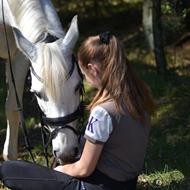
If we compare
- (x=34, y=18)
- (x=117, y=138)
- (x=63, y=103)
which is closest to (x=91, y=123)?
(x=117, y=138)

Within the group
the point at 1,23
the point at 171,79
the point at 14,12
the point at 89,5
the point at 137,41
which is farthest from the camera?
the point at 89,5

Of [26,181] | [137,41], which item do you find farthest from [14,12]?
[137,41]

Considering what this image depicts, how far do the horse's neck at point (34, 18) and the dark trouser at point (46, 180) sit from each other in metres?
0.99

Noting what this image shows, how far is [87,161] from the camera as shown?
3.16m

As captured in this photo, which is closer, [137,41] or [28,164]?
[28,164]

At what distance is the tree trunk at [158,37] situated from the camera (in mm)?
6996

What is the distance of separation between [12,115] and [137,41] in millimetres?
4736

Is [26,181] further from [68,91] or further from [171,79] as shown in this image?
[171,79]

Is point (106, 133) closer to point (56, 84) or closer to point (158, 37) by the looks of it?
point (56, 84)

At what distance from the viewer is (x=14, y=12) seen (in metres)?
4.32

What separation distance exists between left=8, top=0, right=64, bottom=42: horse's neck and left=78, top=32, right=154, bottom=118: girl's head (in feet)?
Answer: 2.80

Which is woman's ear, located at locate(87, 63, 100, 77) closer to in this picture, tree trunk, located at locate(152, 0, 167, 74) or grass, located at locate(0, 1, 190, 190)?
grass, located at locate(0, 1, 190, 190)

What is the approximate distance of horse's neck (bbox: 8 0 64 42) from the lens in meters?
4.04

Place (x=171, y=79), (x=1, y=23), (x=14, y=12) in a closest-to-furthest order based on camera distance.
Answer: (x=14, y=12) < (x=1, y=23) < (x=171, y=79)
